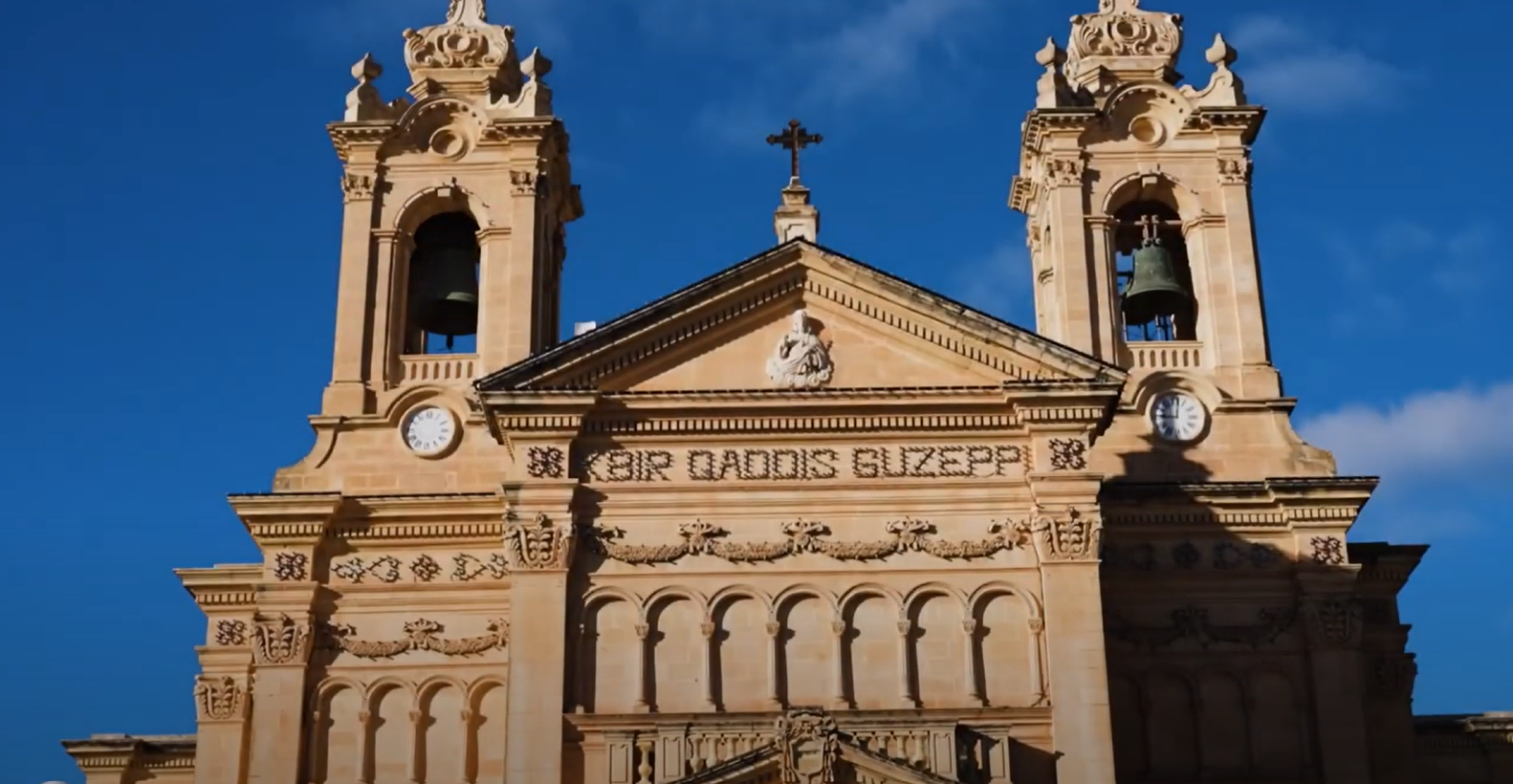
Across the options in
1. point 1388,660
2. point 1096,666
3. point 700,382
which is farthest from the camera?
point 1388,660

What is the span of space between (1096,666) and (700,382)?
296 inches

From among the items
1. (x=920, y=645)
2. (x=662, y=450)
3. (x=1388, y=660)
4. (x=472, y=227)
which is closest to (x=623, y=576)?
(x=662, y=450)

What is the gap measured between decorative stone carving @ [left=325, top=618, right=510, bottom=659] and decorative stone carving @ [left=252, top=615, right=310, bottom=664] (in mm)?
468

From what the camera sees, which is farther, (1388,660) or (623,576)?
(1388,660)

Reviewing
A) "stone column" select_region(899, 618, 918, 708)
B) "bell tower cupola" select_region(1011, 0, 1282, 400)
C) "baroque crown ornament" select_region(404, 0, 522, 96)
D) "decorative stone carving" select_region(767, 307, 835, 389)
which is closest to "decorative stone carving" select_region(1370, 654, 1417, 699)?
"bell tower cupola" select_region(1011, 0, 1282, 400)

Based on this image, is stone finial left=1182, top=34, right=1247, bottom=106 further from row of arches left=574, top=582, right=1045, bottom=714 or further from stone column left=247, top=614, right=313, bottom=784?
stone column left=247, top=614, right=313, bottom=784

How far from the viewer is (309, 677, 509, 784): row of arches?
31469 mm

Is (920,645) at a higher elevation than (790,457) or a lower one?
lower

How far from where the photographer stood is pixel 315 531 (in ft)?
107

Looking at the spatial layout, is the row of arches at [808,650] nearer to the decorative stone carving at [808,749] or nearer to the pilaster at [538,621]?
the pilaster at [538,621]

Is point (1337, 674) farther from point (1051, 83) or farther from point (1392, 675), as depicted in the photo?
point (1051, 83)

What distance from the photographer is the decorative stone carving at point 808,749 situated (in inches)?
1088

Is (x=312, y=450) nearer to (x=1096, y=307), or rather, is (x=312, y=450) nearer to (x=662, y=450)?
(x=662, y=450)

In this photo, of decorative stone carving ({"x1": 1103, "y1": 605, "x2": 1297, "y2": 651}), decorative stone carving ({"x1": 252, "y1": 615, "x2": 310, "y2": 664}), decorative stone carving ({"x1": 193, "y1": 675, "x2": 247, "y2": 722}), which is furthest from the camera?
decorative stone carving ({"x1": 193, "y1": 675, "x2": 247, "y2": 722})
